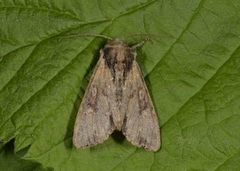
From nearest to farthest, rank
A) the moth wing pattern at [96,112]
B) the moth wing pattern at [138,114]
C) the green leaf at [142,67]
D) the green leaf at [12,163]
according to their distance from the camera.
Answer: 1. the green leaf at [142,67]
2. the moth wing pattern at [138,114]
3. the moth wing pattern at [96,112]
4. the green leaf at [12,163]

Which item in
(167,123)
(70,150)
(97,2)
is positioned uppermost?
(97,2)

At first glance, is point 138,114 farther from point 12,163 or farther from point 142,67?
point 12,163

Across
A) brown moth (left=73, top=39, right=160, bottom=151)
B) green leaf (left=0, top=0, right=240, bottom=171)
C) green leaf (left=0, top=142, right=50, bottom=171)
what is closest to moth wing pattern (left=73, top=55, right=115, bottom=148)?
brown moth (left=73, top=39, right=160, bottom=151)

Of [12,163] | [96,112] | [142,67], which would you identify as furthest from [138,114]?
[12,163]

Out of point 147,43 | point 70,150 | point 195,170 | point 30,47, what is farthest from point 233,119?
point 30,47

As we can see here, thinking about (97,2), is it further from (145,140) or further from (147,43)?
(145,140)

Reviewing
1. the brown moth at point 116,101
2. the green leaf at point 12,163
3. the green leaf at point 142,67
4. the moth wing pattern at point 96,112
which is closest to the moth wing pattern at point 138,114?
the brown moth at point 116,101

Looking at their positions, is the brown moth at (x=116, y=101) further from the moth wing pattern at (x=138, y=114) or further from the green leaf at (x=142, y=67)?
the green leaf at (x=142, y=67)
